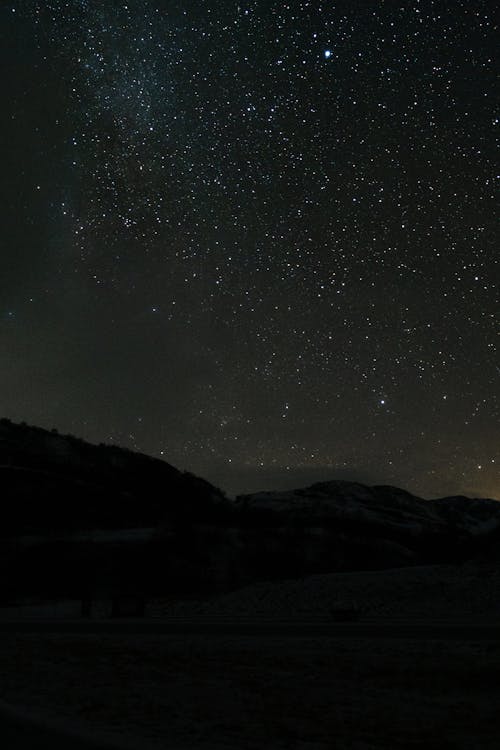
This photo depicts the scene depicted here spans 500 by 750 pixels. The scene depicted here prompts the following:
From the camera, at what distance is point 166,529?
79.4 meters

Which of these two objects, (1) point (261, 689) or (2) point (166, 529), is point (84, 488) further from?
(1) point (261, 689)

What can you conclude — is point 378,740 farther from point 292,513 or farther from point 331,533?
point 292,513

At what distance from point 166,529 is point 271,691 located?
70118 millimetres

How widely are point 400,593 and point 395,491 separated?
9461 cm

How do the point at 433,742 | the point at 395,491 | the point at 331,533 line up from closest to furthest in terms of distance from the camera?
the point at 433,742 → the point at 331,533 → the point at 395,491

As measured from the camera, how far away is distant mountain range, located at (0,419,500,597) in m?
71.8

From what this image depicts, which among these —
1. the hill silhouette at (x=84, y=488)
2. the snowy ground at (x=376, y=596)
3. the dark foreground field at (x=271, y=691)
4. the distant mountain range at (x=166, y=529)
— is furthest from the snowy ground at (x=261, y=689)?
the hill silhouette at (x=84, y=488)

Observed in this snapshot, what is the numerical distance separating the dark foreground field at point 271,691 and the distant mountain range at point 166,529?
1812 inches

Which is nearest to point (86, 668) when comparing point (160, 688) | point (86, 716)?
point (160, 688)

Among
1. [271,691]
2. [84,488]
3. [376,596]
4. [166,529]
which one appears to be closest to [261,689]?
[271,691]

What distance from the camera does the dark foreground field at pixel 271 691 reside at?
7500 mm

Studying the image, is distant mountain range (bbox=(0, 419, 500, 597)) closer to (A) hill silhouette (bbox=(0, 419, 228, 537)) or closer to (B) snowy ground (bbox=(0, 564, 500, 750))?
(A) hill silhouette (bbox=(0, 419, 228, 537))

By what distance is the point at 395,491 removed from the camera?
5448 inches

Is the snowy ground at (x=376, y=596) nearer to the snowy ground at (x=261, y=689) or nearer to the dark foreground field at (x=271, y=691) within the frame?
the snowy ground at (x=261, y=689)
